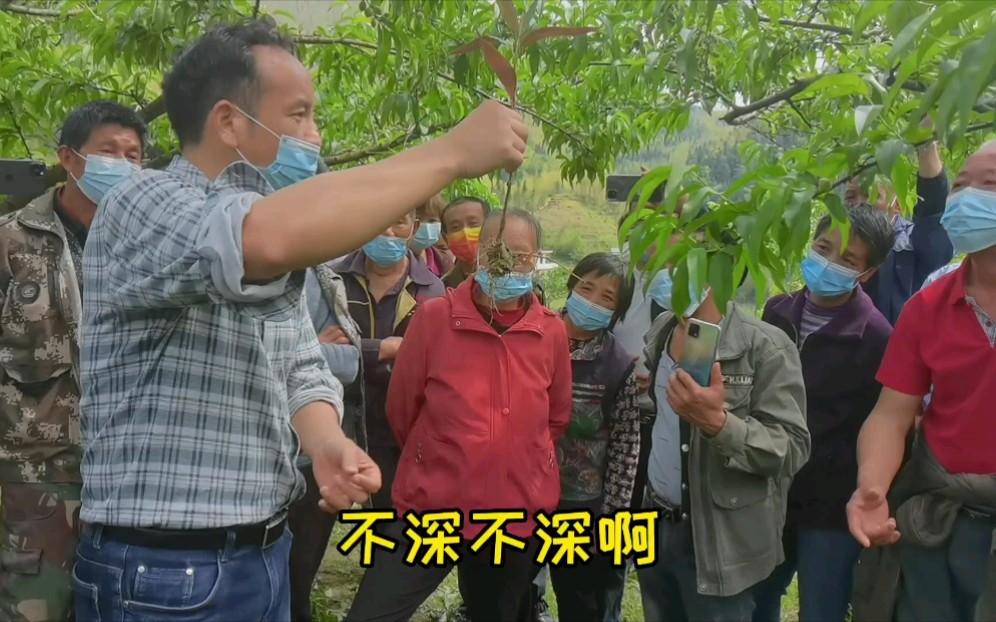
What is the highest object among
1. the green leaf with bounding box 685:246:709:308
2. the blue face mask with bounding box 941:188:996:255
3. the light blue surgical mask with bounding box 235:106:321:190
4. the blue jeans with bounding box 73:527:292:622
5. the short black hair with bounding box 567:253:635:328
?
the light blue surgical mask with bounding box 235:106:321:190

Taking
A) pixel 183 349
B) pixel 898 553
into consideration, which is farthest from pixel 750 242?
pixel 898 553

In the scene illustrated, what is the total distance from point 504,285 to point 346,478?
133 centimetres

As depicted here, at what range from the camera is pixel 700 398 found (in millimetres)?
2309

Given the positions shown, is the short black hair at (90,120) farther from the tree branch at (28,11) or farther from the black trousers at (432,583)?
the black trousers at (432,583)

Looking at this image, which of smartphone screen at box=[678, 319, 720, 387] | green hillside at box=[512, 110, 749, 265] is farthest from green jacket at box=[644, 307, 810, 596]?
green hillside at box=[512, 110, 749, 265]

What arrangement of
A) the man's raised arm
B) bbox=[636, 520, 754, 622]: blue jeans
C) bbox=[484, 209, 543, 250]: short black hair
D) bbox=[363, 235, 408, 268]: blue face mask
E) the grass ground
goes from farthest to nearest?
the grass ground < bbox=[363, 235, 408, 268]: blue face mask < bbox=[484, 209, 543, 250]: short black hair < bbox=[636, 520, 754, 622]: blue jeans < the man's raised arm

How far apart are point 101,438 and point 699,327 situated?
60.3 inches

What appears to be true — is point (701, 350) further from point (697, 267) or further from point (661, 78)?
point (661, 78)

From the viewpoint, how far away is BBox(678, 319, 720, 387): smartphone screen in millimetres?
2322

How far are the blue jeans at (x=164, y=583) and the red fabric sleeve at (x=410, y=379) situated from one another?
4.02 ft

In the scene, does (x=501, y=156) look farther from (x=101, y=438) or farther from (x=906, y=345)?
(x=906, y=345)

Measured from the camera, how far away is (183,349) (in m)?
1.39

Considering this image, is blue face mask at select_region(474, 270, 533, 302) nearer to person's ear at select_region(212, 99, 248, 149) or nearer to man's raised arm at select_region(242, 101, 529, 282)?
person's ear at select_region(212, 99, 248, 149)

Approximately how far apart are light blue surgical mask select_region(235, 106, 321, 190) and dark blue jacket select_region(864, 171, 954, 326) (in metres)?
2.35
